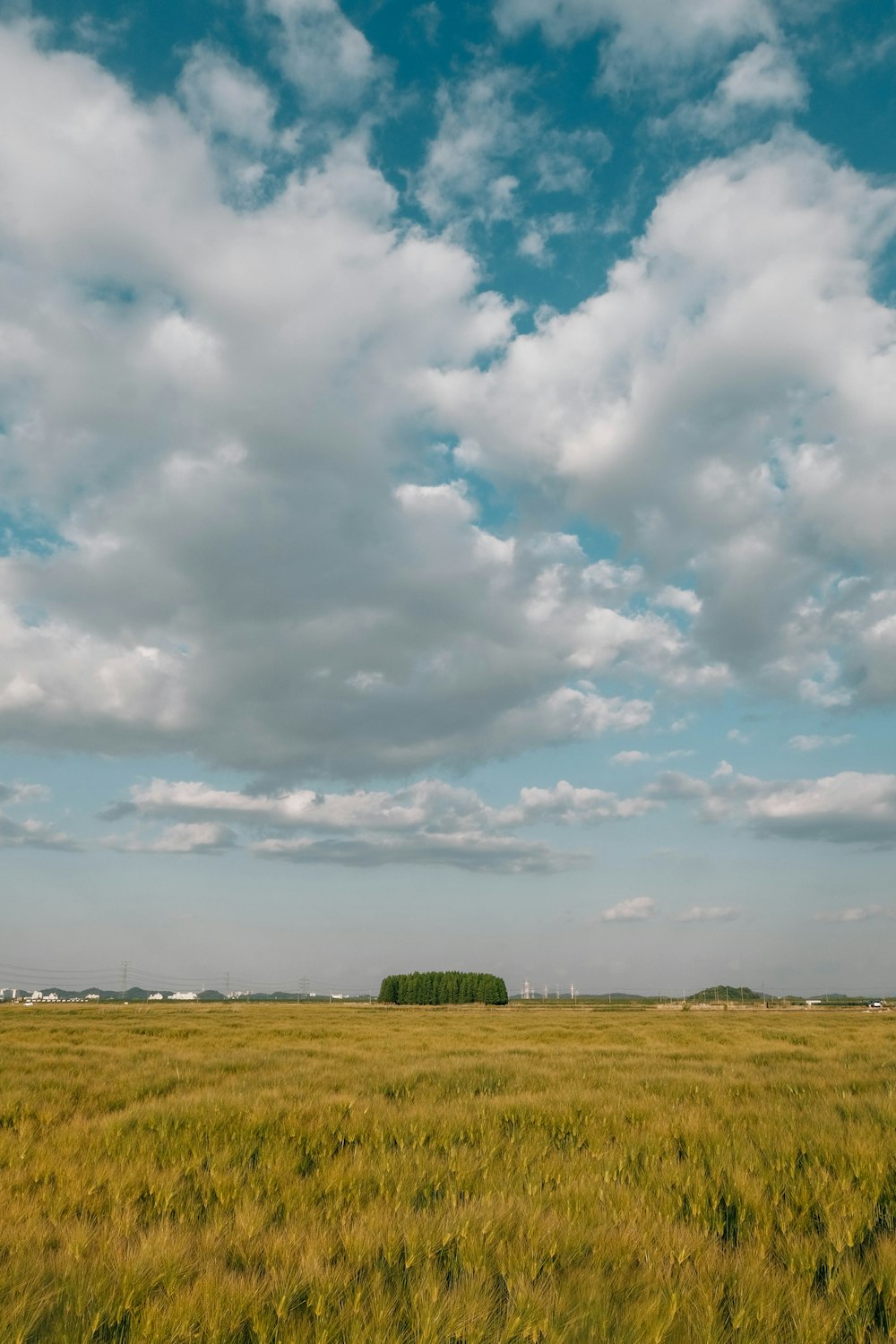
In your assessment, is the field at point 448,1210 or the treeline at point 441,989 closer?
the field at point 448,1210

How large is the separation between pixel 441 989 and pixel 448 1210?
526ft

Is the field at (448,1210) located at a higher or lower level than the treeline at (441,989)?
higher

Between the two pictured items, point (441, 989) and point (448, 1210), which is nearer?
point (448, 1210)

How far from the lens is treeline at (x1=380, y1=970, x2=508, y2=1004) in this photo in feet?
503

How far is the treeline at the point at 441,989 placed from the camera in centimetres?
15338

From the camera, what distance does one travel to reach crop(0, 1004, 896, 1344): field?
3.43m

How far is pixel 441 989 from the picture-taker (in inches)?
6063

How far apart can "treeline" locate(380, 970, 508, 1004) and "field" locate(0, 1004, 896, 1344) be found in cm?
15338

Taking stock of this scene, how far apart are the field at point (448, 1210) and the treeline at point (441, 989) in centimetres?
15338

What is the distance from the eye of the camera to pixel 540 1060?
15102 mm

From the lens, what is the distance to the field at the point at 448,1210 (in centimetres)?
343

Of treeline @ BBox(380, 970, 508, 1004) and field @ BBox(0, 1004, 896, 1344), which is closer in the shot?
field @ BBox(0, 1004, 896, 1344)

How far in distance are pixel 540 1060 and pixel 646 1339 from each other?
12.8 metres

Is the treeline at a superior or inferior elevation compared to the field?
inferior
